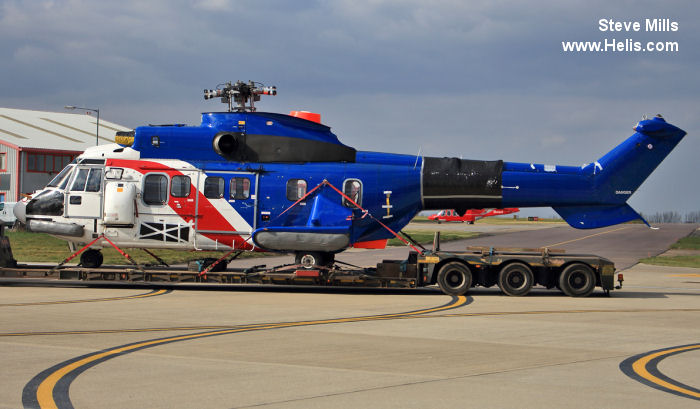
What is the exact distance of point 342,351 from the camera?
10.4 metres

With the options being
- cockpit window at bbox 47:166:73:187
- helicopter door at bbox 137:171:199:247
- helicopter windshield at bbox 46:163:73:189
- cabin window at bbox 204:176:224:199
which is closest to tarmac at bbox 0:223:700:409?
helicopter door at bbox 137:171:199:247

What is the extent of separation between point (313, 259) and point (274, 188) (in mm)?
2204

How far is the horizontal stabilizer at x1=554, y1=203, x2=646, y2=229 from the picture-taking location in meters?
19.8

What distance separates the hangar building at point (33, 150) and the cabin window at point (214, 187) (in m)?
50.0

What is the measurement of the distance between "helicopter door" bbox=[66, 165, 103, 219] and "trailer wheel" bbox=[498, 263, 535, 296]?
1098 cm

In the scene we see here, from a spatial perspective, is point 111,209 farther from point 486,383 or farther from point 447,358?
point 486,383

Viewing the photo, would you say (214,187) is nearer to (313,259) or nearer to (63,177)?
(313,259)

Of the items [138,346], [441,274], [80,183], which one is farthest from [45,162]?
[138,346]

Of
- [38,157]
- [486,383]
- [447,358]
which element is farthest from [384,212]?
[38,157]

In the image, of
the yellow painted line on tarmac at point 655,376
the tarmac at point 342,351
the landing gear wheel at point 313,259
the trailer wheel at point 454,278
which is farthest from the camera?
the landing gear wheel at point 313,259

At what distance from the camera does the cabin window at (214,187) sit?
19.7m

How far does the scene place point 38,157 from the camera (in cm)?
6906

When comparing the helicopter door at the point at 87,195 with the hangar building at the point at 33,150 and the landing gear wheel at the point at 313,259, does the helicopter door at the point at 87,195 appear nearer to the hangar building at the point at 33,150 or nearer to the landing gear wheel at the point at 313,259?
the landing gear wheel at the point at 313,259

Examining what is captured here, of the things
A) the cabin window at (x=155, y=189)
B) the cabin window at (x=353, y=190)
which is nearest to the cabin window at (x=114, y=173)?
the cabin window at (x=155, y=189)
